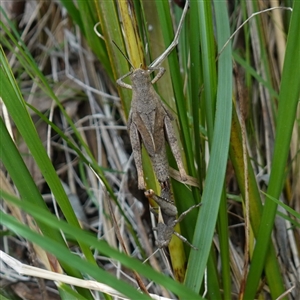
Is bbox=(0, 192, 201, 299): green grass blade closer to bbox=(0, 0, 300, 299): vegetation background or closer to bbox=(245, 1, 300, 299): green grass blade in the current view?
bbox=(0, 0, 300, 299): vegetation background

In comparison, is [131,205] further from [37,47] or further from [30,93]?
[37,47]

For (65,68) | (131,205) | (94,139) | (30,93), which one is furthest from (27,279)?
(65,68)

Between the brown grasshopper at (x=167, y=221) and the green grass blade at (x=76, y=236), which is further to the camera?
the brown grasshopper at (x=167, y=221)

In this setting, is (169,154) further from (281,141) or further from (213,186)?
(281,141)

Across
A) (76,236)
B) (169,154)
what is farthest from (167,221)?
(76,236)

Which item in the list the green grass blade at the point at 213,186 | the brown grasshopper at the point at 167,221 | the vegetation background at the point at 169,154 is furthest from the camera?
the brown grasshopper at the point at 167,221

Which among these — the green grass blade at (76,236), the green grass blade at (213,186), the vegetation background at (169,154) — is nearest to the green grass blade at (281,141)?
the vegetation background at (169,154)

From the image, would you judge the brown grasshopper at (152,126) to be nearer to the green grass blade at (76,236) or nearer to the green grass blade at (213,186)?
the green grass blade at (213,186)
